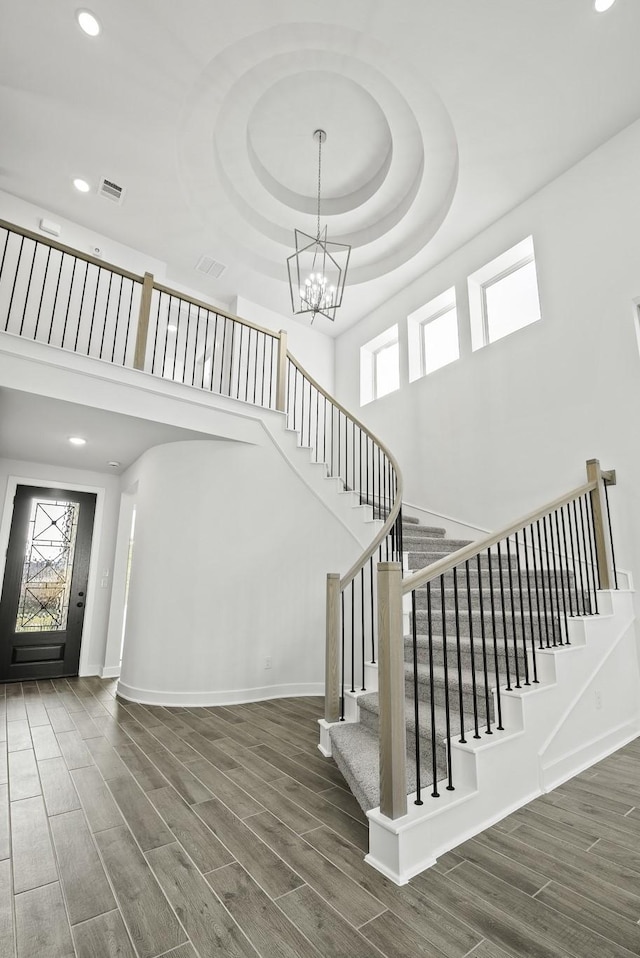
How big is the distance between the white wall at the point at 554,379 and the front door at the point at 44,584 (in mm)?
4516

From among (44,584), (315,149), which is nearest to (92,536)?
(44,584)

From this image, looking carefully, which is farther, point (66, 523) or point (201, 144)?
point (66, 523)

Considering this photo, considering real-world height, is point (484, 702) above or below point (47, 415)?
below

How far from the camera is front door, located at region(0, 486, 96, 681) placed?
18.5ft

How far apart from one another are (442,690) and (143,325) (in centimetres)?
410

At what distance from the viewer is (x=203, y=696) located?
183 inches

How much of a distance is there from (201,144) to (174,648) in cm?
544

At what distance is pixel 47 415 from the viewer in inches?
171

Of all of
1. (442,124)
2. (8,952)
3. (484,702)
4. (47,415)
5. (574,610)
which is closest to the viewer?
(8,952)

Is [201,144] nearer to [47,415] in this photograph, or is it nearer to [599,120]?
[47,415]

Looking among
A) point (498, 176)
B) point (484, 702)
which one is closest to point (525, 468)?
point (484, 702)

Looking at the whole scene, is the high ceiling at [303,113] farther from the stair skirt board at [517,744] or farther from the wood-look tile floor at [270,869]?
the wood-look tile floor at [270,869]

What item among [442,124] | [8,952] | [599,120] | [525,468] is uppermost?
[442,124]

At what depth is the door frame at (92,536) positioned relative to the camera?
568 centimetres
